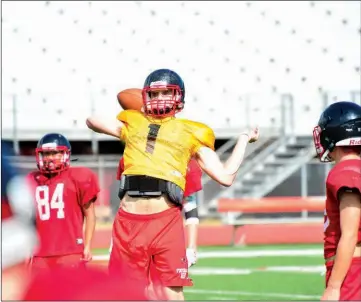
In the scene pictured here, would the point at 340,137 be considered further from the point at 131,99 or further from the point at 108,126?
the point at 131,99

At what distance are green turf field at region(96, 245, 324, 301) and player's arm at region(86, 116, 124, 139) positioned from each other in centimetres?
384

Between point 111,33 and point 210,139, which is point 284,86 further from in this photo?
point 210,139

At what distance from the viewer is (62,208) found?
752cm

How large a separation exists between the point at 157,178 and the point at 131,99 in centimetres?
102

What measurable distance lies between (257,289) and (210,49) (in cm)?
1475

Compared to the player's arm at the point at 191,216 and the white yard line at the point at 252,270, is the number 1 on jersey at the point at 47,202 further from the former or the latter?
the white yard line at the point at 252,270

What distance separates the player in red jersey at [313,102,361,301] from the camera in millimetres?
4414

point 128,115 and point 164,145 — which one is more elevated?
point 128,115

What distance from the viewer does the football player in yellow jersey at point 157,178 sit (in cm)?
579

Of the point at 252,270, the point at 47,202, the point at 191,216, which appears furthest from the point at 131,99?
the point at 252,270

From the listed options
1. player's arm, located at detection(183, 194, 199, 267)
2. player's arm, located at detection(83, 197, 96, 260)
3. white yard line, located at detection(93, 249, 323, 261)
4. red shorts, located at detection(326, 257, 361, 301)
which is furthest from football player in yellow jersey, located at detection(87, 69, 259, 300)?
white yard line, located at detection(93, 249, 323, 261)

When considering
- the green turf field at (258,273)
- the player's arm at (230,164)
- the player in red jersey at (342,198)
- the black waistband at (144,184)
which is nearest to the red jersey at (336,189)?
the player in red jersey at (342,198)

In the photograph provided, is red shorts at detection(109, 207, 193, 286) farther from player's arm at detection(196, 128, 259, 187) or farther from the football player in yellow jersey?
player's arm at detection(196, 128, 259, 187)

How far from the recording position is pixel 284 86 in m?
23.8
